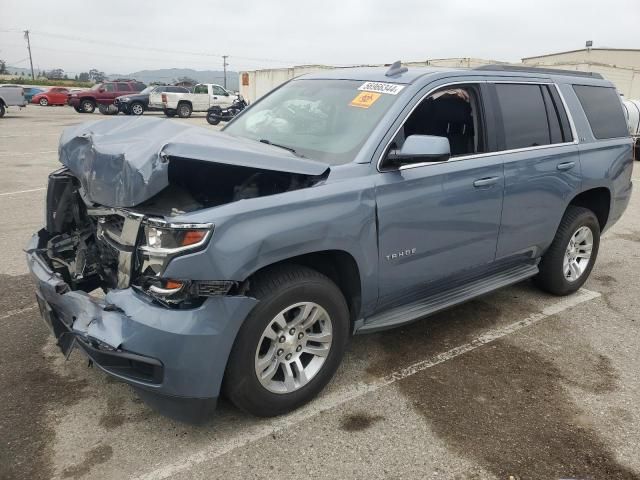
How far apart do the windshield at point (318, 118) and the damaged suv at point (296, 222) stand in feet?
0.05

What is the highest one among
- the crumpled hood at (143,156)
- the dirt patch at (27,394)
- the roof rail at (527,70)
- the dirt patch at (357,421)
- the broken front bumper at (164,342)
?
the roof rail at (527,70)

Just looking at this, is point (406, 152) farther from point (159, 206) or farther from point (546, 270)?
point (546, 270)

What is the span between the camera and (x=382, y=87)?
3.56m

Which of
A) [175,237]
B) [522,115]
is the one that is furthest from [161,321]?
[522,115]

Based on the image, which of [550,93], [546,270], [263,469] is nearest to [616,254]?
[546,270]

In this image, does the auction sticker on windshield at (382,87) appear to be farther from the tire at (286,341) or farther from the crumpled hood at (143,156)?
the tire at (286,341)

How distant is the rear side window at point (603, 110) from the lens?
15.4 feet

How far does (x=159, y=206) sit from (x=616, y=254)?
560cm

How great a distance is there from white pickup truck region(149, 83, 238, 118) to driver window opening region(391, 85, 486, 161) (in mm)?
27263

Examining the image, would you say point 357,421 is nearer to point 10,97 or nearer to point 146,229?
point 146,229

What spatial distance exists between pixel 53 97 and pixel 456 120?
3739 centimetres

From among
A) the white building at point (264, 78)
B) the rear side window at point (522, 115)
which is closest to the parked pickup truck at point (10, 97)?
the white building at point (264, 78)

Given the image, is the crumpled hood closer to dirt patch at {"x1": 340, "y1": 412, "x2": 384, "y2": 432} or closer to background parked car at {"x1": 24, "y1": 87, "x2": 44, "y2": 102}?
dirt patch at {"x1": 340, "y1": 412, "x2": 384, "y2": 432}

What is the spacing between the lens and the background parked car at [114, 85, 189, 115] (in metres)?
28.5
